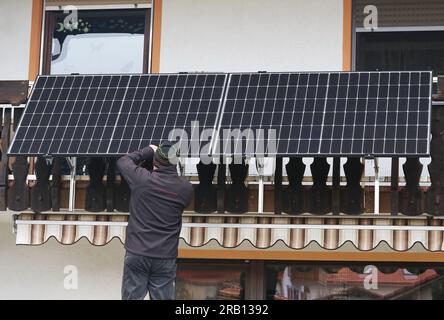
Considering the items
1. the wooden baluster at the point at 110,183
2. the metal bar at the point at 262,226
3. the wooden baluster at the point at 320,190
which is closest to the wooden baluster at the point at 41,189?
the metal bar at the point at 262,226

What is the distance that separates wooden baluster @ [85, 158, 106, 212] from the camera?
1087 cm

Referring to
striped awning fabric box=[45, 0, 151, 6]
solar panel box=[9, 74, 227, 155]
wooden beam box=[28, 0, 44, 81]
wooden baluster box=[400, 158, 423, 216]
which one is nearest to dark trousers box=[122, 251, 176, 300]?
solar panel box=[9, 74, 227, 155]

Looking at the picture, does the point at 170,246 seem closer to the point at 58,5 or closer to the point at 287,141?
the point at 287,141

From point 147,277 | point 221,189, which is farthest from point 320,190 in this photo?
point 147,277

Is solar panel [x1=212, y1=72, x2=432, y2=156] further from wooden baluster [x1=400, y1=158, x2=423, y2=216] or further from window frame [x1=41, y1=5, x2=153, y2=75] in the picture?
window frame [x1=41, y1=5, x2=153, y2=75]

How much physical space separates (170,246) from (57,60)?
17.5ft

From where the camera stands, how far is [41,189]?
10953mm

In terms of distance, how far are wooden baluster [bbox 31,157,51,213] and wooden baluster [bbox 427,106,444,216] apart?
4.12 meters

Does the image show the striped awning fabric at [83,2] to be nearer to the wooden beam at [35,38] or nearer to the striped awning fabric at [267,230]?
the wooden beam at [35,38]

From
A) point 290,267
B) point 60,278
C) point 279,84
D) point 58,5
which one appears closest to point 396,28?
point 279,84

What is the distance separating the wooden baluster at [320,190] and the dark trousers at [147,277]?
2551 millimetres

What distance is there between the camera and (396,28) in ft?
41.0

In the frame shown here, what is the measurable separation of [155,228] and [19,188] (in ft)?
10.1

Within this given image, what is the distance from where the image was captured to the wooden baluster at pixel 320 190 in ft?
34.6
